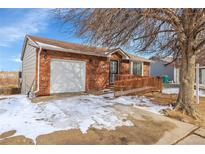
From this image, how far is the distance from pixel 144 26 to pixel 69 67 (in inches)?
209

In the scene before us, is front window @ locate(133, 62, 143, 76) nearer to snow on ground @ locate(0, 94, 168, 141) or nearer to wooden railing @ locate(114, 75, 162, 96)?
wooden railing @ locate(114, 75, 162, 96)

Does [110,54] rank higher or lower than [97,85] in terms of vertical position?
higher

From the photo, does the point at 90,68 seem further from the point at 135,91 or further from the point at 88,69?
the point at 135,91

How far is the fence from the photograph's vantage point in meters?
16.6

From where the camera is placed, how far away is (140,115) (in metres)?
5.69

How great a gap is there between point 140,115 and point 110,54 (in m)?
7.03

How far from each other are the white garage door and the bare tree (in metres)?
4.08

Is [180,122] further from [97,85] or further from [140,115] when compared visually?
[97,85]

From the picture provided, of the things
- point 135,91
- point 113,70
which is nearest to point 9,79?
point 113,70

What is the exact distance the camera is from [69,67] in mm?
10078

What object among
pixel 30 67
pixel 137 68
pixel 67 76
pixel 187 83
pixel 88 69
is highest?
pixel 137 68

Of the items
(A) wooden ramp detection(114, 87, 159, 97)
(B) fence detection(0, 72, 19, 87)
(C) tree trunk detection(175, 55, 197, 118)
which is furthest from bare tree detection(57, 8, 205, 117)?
(B) fence detection(0, 72, 19, 87)
